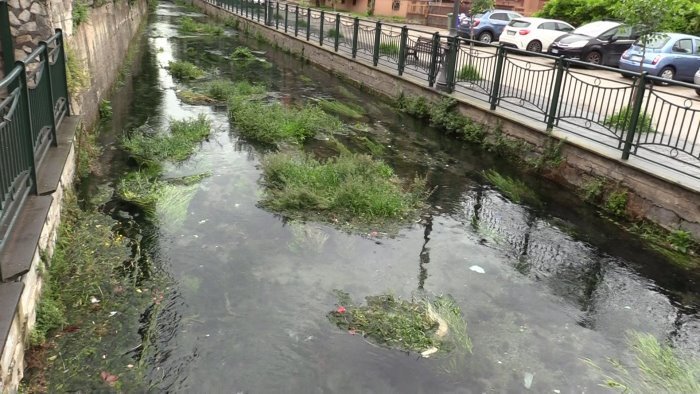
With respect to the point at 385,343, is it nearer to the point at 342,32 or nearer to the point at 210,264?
the point at 210,264

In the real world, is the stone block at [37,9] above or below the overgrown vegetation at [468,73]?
above

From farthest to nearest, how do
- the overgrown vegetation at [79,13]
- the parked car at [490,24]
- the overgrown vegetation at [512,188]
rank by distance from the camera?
1. the parked car at [490,24]
2. the overgrown vegetation at [79,13]
3. the overgrown vegetation at [512,188]

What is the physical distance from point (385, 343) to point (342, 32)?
16.3 metres

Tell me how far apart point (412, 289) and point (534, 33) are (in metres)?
21.4

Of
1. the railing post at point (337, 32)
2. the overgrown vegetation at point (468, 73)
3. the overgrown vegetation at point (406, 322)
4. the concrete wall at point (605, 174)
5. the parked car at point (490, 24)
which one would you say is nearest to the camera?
the overgrown vegetation at point (406, 322)

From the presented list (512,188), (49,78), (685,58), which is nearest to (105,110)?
(49,78)

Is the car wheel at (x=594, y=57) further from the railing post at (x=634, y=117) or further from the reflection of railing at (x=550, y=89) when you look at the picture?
the railing post at (x=634, y=117)

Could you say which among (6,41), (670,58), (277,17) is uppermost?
(6,41)

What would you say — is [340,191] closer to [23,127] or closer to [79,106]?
[23,127]

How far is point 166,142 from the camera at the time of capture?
30.8ft

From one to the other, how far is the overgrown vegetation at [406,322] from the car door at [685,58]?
16875 mm

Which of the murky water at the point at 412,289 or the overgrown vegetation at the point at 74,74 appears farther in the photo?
the overgrown vegetation at the point at 74,74

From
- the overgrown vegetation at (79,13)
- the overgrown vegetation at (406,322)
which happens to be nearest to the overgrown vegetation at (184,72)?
the overgrown vegetation at (79,13)

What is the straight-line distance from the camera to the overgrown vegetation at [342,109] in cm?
1328
